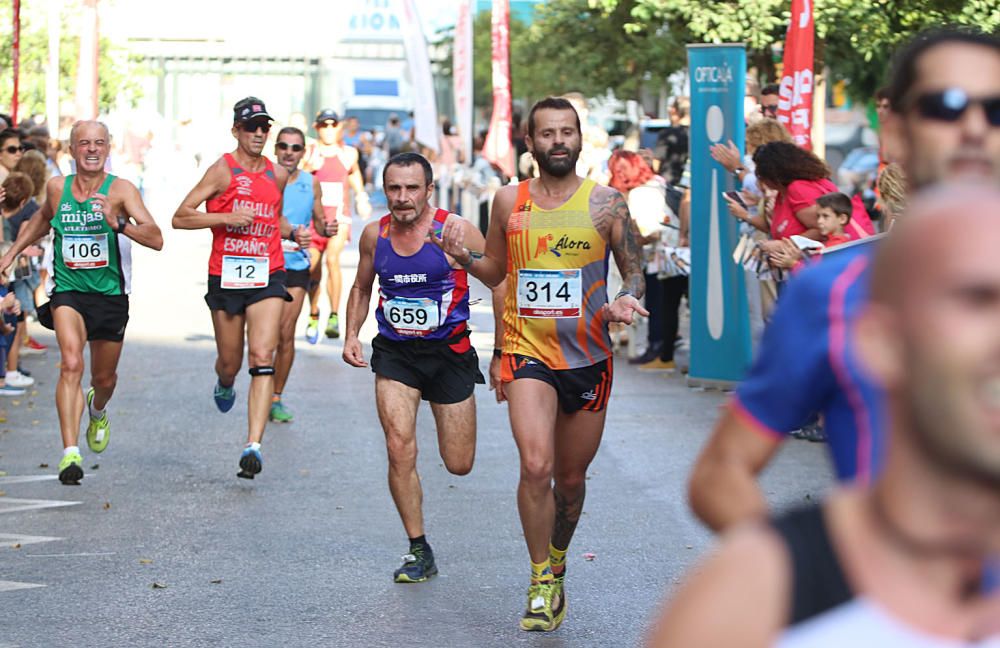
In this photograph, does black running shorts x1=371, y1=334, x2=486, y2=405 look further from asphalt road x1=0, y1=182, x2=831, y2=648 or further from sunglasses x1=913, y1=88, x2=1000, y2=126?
sunglasses x1=913, y1=88, x2=1000, y2=126

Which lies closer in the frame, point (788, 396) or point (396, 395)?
point (788, 396)

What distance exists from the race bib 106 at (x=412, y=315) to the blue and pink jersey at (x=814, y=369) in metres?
5.13

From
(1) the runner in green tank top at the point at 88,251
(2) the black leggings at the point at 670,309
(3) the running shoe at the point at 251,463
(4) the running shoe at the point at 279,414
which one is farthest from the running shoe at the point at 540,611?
(2) the black leggings at the point at 670,309

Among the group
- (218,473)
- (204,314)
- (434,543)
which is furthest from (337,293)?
(434,543)

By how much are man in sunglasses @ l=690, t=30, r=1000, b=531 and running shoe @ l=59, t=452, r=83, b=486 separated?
745cm

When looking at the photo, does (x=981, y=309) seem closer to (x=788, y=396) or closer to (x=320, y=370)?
(x=788, y=396)

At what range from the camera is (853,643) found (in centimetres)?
184

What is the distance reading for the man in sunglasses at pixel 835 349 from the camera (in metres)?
2.62

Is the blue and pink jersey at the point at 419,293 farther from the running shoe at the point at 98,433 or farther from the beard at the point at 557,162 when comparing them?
the running shoe at the point at 98,433

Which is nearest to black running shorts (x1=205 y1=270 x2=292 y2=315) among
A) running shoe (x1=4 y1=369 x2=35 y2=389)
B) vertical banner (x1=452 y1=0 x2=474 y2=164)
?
running shoe (x1=4 y1=369 x2=35 y2=389)

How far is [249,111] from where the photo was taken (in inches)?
419

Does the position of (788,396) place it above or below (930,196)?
below

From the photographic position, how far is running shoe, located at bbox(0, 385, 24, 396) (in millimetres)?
13773

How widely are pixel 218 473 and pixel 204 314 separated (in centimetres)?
985
